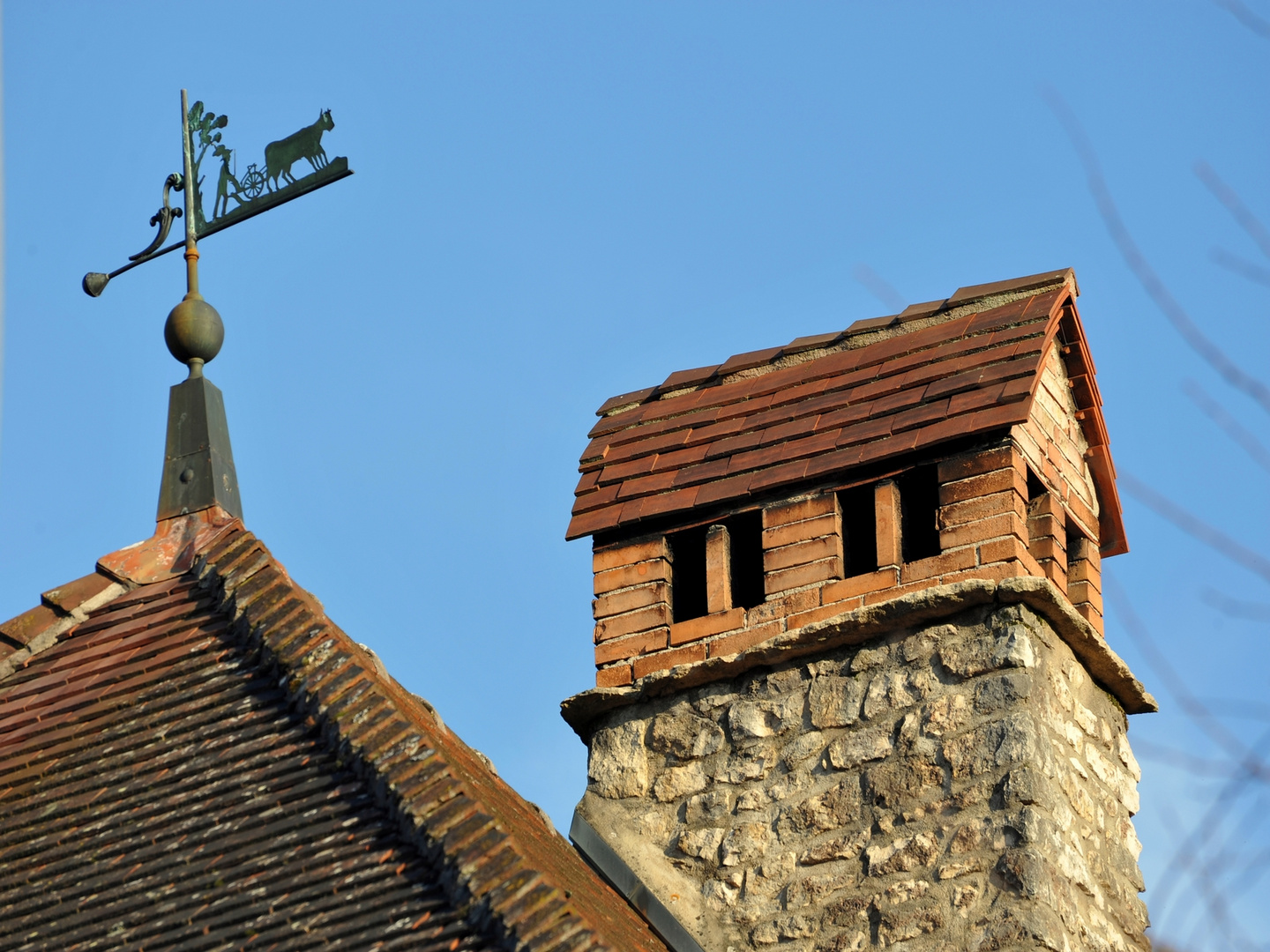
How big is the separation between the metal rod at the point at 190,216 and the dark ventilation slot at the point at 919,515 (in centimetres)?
317

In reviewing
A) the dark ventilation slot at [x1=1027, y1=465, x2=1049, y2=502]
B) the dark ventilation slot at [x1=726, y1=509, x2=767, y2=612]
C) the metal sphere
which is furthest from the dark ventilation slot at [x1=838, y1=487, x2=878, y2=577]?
the metal sphere

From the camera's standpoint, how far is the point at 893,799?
632cm

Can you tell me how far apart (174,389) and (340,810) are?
2644mm

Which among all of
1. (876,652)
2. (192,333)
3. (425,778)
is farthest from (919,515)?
(192,333)

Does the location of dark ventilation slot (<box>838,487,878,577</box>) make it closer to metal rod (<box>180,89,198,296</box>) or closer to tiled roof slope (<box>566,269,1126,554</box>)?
tiled roof slope (<box>566,269,1126,554</box>)

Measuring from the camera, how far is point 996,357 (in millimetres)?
6887

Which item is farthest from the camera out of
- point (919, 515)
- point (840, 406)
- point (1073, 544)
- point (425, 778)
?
point (1073, 544)

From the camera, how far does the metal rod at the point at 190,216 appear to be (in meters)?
7.80

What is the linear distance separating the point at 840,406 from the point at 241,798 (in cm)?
290

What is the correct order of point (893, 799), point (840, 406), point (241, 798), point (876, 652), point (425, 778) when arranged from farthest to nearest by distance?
1. point (840, 406)
2. point (876, 652)
3. point (893, 799)
4. point (241, 798)
5. point (425, 778)

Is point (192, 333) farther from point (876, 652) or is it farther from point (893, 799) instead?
point (893, 799)

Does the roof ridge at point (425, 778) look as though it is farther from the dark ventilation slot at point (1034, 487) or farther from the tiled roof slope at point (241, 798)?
the dark ventilation slot at point (1034, 487)

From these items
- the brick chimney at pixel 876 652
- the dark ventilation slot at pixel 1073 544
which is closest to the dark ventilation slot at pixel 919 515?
the brick chimney at pixel 876 652

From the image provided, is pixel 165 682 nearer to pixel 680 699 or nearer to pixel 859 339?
pixel 680 699
